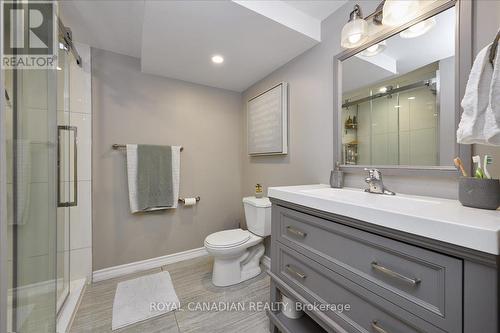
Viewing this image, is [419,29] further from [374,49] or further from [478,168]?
[478,168]

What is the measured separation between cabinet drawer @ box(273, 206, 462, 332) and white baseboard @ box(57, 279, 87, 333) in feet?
5.48

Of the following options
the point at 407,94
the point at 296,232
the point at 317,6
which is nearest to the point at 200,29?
the point at 317,6

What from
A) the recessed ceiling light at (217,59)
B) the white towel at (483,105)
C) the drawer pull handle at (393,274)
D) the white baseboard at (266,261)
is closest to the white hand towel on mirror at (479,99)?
the white towel at (483,105)

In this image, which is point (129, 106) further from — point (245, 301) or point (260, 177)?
point (245, 301)

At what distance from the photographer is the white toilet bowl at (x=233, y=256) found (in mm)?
1725

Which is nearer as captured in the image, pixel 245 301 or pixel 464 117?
pixel 464 117

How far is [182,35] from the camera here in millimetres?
1526

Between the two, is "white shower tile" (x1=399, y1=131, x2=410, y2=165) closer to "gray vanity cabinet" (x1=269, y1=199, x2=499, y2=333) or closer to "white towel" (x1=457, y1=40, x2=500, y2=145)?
"white towel" (x1=457, y1=40, x2=500, y2=145)

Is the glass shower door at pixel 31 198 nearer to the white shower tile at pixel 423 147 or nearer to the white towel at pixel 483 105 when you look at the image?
the white towel at pixel 483 105

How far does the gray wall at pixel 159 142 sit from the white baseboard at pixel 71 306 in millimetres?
198

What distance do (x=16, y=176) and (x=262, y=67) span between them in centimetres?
193

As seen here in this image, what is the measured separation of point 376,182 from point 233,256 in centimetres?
132

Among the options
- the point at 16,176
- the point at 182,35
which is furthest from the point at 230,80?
the point at 16,176

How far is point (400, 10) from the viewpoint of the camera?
1071 millimetres
